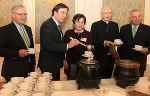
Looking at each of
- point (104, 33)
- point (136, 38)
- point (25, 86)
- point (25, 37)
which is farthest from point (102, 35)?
point (25, 86)

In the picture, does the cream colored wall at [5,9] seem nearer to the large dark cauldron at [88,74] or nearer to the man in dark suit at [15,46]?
the man in dark suit at [15,46]

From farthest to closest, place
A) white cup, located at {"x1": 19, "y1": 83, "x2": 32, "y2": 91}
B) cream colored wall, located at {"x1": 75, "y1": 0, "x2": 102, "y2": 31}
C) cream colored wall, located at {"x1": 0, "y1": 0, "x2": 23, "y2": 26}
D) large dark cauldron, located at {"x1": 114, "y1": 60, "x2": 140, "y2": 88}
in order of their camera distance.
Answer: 1. cream colored wall, located at {"x1": 75, "y1": 0, "x2": 102, "y2": 31}
2. cream colored wall, located at {"x1": 0, "y1": 0, "x2": 23, "y2": 26}
3. large dark cauldron, located at {"x1": 114, "y1": 60, "x2": 140, "y2": 88}
4. white cup, located at {"x1": 19, "y1": 83, "x2": 32, "y2": 91}

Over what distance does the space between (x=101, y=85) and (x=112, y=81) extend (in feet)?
0.60

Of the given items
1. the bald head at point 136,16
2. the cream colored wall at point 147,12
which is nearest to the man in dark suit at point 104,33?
the bald head at point 136,16

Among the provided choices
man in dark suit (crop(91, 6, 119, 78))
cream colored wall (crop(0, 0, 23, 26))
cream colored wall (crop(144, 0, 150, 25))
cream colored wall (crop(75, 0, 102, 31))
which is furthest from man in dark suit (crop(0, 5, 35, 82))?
cream colored wall (crop(144, 0, 150, 25))

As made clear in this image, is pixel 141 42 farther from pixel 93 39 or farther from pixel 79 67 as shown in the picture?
pixel 79 67

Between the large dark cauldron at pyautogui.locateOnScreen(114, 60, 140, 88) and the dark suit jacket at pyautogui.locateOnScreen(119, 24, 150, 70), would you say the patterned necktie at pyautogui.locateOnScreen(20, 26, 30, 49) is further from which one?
the dark suit jacket at pyautogui.locateOnScreen(119, 24, 150, 70)

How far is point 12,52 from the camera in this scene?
2.64 meters

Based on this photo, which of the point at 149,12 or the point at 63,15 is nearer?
the point at 63,15

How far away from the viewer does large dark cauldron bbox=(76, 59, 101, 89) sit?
86.0 inches

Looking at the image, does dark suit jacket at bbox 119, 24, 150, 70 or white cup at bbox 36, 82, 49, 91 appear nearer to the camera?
white cup at bbox 36, 82, 49, 91

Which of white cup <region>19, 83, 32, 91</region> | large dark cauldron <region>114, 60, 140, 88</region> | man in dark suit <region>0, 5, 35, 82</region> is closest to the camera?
white cup <region>19, 83, 32, 91</region>

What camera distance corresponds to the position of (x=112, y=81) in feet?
8.20

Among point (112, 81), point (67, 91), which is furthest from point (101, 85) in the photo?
point (67, 91)
